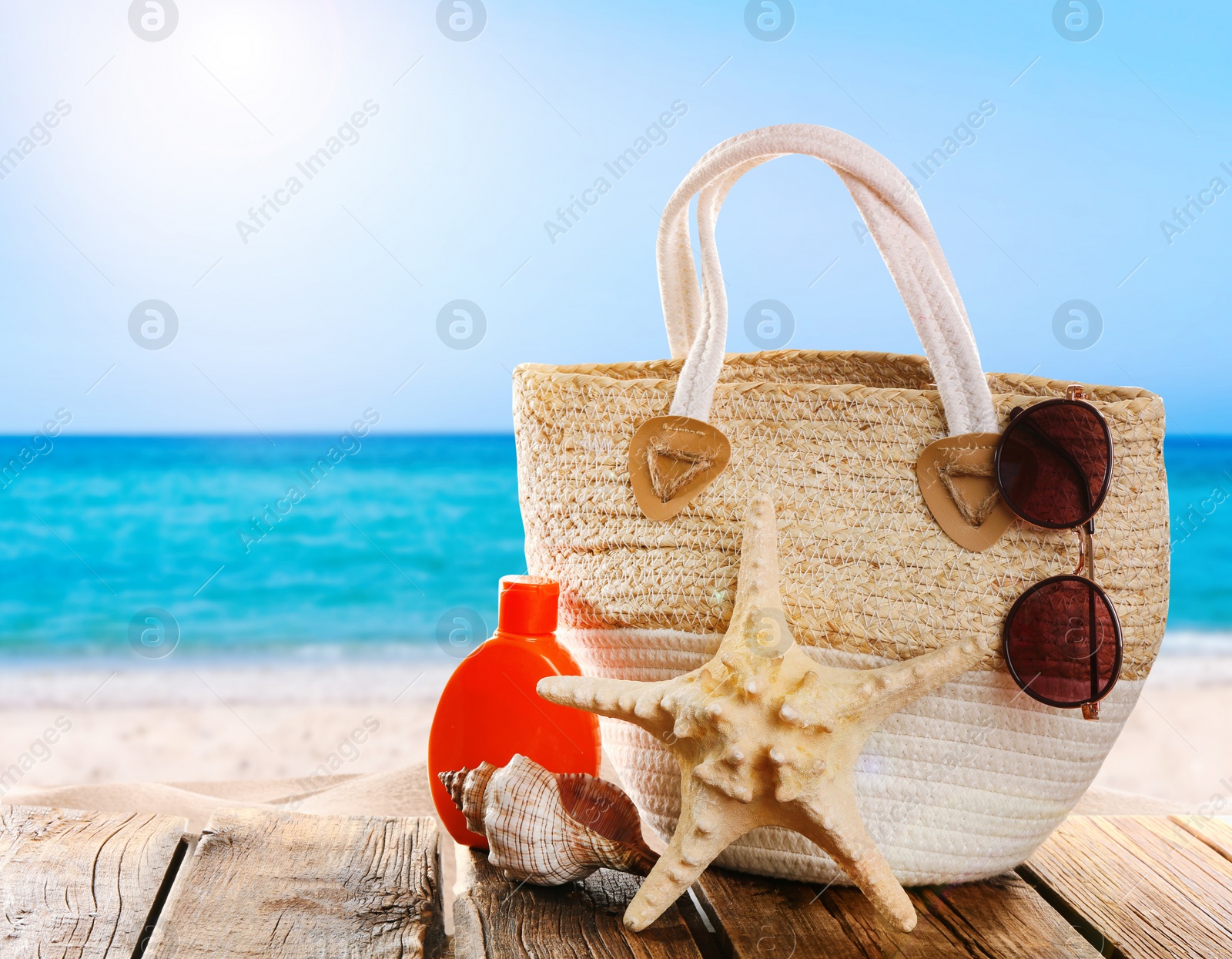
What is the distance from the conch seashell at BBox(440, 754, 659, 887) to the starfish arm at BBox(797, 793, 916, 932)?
0.17m

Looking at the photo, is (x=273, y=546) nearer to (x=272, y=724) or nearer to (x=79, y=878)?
→ (x=272, y=724)

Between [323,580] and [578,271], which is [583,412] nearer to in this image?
[578,271]

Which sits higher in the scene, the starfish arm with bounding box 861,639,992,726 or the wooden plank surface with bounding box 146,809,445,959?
the starfish arm with bounding box 861,639,992,726

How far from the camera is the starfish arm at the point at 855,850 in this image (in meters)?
0.63

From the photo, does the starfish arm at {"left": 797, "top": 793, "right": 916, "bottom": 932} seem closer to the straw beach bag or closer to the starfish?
the starfish

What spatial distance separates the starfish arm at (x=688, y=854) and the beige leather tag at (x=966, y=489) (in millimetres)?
303

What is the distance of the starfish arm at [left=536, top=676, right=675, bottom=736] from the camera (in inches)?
26.3

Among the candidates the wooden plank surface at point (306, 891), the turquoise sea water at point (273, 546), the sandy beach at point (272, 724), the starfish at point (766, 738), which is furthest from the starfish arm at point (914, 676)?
the turquoise sea water at point (273, 546)

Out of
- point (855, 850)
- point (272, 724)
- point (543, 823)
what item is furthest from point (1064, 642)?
point (272, 724)

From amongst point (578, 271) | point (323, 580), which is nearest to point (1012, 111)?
point (578, 271)

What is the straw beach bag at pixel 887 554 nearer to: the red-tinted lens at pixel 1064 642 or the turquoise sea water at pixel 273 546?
the red-tinted lens at pixel 1064 642

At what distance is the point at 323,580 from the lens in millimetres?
4996

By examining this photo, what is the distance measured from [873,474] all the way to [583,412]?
11.2 inches

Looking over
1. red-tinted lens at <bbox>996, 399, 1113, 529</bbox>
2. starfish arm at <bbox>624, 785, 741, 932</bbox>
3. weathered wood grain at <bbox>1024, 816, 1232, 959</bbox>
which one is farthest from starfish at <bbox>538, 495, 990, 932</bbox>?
weathered wood grain at <bbox>1024, 816, 1232, 959</bbox>
